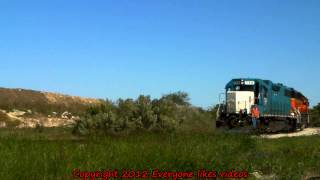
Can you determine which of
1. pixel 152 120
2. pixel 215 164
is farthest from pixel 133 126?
pixel 215 164

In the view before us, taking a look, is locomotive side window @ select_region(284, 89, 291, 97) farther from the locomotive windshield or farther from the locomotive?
the locomotive windshield

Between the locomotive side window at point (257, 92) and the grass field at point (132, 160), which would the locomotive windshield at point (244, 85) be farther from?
the grass field at point (132, 160)

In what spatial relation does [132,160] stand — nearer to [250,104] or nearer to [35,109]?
[250,104]

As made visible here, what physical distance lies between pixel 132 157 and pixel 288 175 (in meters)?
3.53

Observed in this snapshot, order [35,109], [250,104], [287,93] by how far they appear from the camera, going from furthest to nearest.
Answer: [35,109] < [287,93] < [250,104]

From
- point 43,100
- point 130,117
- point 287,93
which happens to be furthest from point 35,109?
point 130,117

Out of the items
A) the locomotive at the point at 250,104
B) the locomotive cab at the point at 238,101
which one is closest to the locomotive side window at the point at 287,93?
the locomotive at the point at 250,104

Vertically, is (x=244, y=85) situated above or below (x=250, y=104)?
above

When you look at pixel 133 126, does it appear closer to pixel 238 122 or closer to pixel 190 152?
pixel 238 122

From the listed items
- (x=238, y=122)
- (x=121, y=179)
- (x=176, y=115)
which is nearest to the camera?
(x=121, y=179)

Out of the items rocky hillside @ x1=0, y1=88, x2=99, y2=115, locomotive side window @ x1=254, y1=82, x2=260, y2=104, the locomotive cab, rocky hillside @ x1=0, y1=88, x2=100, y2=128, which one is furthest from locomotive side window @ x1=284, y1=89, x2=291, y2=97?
rocky hillside @ x1=0, y1=88, x2=99, y2=115

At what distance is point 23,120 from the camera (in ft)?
170

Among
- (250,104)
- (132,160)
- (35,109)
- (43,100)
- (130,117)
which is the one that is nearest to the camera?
(132,160)

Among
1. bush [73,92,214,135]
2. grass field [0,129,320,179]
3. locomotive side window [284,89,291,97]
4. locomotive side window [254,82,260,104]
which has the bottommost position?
grass field [0,129,320,179]
